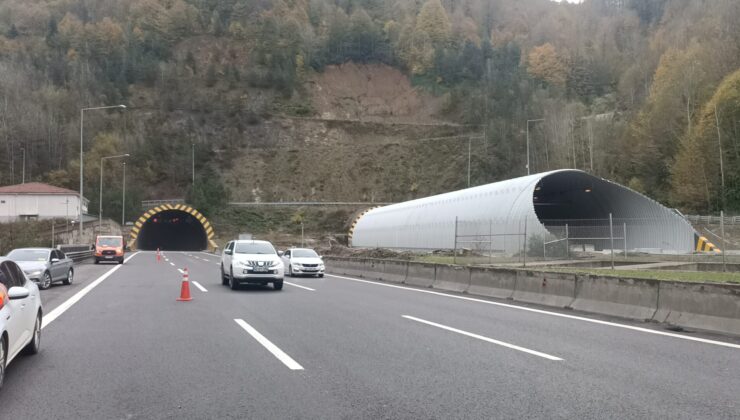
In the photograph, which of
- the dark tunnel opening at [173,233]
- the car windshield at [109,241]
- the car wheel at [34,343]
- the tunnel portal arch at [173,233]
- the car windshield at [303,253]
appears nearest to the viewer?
the car wheel at [34,343]

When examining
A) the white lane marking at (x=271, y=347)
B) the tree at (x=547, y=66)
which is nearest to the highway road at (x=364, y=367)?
the white lane marking at (x=271, y=347)

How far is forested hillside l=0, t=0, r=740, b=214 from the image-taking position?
220 ft

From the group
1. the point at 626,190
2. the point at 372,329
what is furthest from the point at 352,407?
the point at 626,190

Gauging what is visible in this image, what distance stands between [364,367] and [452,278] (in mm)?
13683

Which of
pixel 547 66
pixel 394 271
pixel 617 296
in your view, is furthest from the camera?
pixel 547 66

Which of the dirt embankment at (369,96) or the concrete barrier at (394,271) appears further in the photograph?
the dirt embankment at (369,96)

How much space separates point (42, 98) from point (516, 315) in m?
130

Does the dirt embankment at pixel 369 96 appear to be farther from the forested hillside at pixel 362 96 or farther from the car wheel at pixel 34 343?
the car wheel at pixel 34 343

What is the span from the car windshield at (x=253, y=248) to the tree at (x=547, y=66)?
126465mm

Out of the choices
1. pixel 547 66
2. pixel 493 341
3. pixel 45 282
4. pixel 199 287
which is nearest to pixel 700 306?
pixel 493 341

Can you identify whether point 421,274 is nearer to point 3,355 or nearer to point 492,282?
point 492,282

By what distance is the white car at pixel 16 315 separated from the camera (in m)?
6.44

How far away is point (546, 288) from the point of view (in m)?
16.0

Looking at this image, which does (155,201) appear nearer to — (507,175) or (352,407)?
(507,175)
